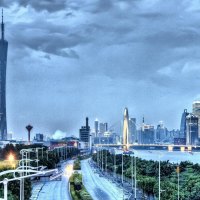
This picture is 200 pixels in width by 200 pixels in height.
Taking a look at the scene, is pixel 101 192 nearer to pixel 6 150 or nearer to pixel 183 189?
pixel 183 189

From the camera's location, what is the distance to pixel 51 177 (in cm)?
11381

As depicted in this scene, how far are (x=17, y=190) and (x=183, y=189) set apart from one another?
804 inches

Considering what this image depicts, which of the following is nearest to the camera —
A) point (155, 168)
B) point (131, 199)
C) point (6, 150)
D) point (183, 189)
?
point (183, 189)

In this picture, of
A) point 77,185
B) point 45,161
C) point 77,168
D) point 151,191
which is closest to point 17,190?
point 151,191

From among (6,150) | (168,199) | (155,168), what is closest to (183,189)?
(168,199)

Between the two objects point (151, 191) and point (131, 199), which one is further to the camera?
point (151, 191)

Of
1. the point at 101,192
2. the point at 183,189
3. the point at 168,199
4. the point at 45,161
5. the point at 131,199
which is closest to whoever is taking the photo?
the point at 168,199

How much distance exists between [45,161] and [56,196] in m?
51.7

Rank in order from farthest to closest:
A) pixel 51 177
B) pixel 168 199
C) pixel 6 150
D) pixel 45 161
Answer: pixel 6 150 < pixel 45 161 < pixel 51 177 < pixel 168 199

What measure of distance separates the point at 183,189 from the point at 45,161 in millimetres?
70185

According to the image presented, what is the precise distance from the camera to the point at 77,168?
144625 mm

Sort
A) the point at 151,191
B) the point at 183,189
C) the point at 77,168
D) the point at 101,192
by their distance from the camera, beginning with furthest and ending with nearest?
the point at 77,168, the point at 101,192, the point at 151,191, the point at 183,189

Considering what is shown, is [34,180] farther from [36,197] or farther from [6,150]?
[6,150]

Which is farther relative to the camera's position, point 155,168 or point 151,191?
point 155,168
